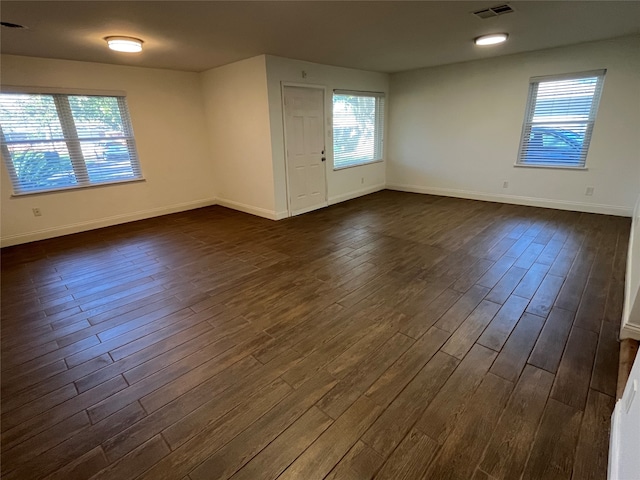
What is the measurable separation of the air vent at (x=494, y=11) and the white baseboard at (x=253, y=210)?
3.48 meters

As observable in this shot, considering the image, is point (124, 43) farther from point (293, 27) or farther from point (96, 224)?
point (96, 224)

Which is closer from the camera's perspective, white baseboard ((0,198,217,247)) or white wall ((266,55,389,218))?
white baseboard ((0,198,217,247))

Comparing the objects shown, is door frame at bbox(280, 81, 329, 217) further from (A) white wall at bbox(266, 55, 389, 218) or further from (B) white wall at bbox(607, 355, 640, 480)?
(B) white wall at bbox(607, 355, 640, 480)

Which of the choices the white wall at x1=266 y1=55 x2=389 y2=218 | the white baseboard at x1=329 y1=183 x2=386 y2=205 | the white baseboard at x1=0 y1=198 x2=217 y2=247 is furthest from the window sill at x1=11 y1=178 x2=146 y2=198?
the white baseboard at x1=329 y1=183 x2=386 y2=205

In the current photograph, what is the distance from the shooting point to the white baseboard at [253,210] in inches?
202

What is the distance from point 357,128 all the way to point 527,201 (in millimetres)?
3322

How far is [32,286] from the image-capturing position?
10.5 feet

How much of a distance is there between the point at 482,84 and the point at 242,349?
5748 mm

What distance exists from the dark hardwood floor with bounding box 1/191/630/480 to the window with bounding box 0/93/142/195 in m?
1.23

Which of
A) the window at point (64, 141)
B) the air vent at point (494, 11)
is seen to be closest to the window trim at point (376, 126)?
the air vent at point (494, 11)

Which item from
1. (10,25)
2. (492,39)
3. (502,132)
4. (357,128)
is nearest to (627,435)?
(492,39)

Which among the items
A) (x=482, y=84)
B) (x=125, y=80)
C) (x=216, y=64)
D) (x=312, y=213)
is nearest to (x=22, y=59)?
(x=125, y=80)

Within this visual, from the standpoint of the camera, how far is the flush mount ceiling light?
3321 millimetres

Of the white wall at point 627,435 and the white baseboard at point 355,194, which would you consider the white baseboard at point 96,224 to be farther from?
the white wall at point 627,435
